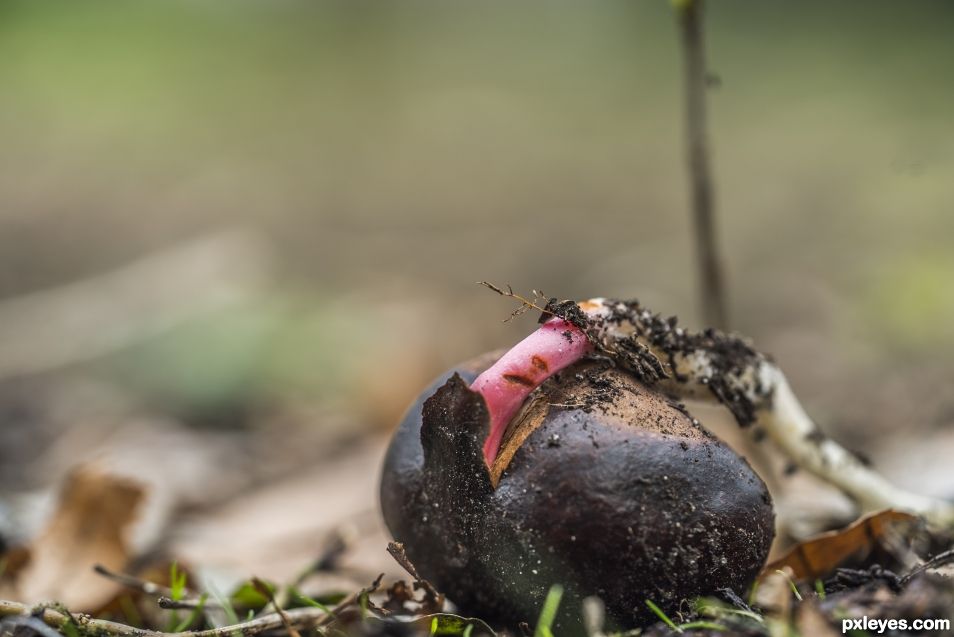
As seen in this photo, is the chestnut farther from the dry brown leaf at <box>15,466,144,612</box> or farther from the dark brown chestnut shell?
the dry brown leaf at <box>15,466,144,612</box>

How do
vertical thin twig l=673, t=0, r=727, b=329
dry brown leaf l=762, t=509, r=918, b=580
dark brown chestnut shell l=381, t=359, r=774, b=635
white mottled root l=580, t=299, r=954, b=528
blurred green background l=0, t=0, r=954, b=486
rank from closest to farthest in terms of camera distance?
1. dark brown chestnut shell l=381, t=359, r=774, b=635
2. white mottled root l=580, t=299, r=954, b=528
3. dry brown leaf l=762, t=509, r=918, b=580
4. vertical thin twig l=673, t=0, r=727, b=329
5. blurred green background l=0, t=0, r=954, b=486

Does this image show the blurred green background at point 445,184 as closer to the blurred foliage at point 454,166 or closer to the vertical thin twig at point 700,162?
the blurred foliage at point 454,166

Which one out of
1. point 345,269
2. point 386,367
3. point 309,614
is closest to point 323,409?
point 386,367

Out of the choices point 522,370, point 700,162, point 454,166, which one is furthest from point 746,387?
point 454,166

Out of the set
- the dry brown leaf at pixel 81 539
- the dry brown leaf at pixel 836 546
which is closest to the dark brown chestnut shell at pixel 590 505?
the dry brown leaf at pixel 836 546

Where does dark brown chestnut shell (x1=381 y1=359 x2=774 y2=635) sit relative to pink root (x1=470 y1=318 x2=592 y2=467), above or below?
below

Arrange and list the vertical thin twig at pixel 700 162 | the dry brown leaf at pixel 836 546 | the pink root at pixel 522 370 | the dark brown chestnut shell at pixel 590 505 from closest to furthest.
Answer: the dark brown chestnut shell at pixel 590 505
the pink root at pixel 522 370
the dry brown leaf at pixel 836 546
the vertical thin twig at pixel 700 162

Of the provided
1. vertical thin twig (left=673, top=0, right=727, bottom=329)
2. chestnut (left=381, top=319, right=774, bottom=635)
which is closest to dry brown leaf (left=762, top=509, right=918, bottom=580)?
chestnut (left=381, top=319, right=774, bottom=635)
